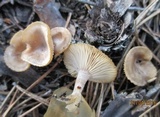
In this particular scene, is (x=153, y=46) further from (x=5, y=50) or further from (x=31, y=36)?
(x=5, y=50)

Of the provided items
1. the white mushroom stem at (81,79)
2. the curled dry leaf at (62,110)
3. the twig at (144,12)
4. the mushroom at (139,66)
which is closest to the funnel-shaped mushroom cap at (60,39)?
the white mushroom stem at (81,79)

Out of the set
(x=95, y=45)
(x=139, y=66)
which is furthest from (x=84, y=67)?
(x=139, y=66)

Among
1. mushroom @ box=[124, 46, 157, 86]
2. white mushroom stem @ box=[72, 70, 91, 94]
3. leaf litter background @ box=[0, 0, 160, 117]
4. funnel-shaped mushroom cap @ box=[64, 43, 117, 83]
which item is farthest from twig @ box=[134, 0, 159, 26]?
white mushroom stem @ box=[72, 70, 91, 94]

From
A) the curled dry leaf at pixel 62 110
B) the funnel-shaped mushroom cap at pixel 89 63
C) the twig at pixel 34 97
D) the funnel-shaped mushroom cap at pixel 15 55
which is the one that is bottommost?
the curled dry leaf at pixel 62 110

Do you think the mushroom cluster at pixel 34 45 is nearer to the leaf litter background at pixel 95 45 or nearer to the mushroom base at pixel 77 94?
the leaf litter background at pixel 95 45

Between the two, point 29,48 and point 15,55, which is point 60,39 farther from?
point 15,55

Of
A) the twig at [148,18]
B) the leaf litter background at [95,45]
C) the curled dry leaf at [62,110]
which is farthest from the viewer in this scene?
the twig at [148,18]
